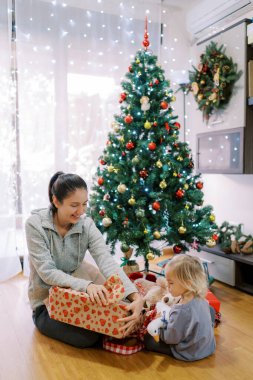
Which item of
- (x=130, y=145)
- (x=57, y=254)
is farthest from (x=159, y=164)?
(x=57, y=254)

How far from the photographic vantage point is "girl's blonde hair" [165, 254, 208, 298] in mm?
1772

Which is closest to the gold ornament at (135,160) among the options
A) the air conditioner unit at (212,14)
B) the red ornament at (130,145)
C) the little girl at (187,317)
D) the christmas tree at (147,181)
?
the christmas tree at (147,181)

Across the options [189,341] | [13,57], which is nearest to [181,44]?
[13,57]

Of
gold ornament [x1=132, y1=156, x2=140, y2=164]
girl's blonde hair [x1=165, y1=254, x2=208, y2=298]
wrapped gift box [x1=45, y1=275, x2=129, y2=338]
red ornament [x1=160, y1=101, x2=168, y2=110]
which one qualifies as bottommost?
wrapped gift box [x1=45, y1=275, x2=129, y2=338]

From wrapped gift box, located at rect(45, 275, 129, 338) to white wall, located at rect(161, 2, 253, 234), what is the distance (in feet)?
6.52

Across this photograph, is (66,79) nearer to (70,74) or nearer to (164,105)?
(70,74)

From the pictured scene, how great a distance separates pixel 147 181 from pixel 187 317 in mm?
1177

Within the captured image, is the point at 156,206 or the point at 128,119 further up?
Answer: the point at 128,119

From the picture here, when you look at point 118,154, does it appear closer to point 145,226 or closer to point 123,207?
point 123,207

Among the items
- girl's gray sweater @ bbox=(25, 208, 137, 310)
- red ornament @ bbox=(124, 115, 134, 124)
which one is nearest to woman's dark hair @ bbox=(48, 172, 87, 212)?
girl's gray sweater @ bbox=(25, 208, 137, 310)

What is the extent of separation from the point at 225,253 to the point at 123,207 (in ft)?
3.03

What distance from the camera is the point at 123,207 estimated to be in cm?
275

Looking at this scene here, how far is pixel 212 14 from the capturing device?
353cm

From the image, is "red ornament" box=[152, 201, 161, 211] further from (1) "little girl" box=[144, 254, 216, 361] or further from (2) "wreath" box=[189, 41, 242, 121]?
(2) "wreath" box=[189, 41, 242, 121]
